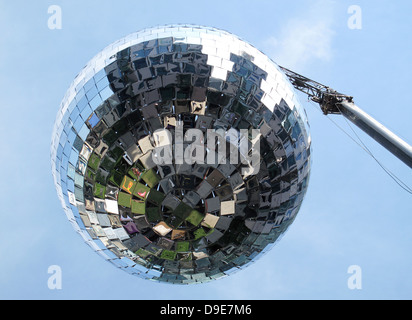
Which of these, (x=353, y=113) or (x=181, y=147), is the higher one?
(x=353, y=113)

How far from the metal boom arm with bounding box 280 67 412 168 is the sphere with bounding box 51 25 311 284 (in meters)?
2.64

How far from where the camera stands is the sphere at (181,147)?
14.7m

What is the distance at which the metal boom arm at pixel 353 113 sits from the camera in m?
16.4

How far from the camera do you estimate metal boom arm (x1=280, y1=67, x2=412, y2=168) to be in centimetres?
1641

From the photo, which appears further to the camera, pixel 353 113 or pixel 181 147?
pixel 353 113

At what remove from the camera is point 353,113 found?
21.9 meters

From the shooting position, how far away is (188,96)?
14.7 metres

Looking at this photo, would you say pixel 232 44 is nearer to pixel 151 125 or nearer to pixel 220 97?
pixel 220 97

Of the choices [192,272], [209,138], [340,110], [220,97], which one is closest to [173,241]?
[192,272]

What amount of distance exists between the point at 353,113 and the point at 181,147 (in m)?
9.96

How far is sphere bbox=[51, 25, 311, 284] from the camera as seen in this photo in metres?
14.7

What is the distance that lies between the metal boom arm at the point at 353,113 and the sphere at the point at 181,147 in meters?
2.64

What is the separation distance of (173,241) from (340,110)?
1152cm

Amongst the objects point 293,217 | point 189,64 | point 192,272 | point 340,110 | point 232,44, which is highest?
point 340,110
